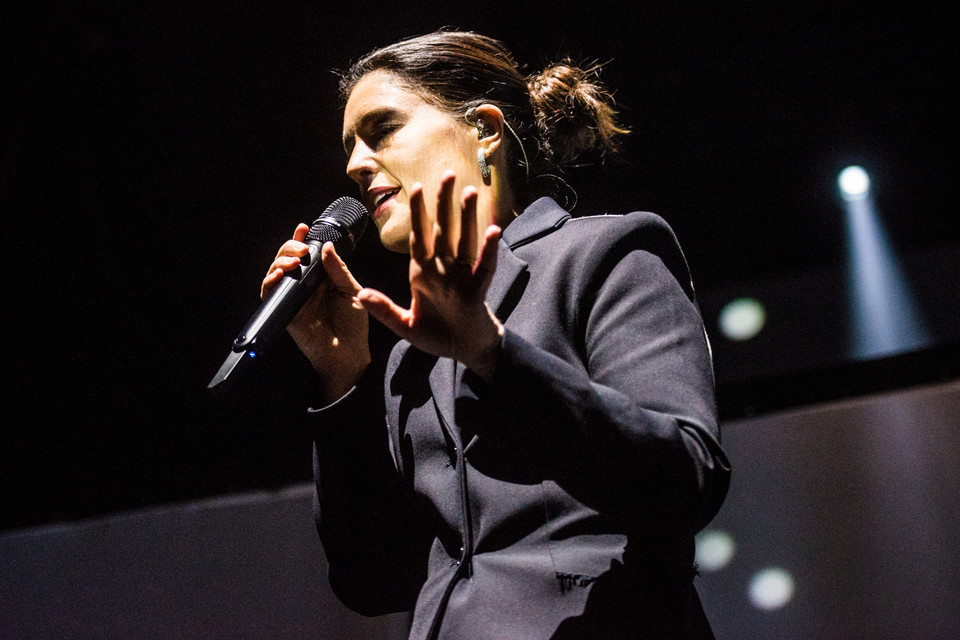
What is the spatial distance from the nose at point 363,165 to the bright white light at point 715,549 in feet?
4.83

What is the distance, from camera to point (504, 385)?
690 millimetres

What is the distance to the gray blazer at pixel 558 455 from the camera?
71cm

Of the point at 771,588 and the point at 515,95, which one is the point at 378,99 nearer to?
the point at 515,95

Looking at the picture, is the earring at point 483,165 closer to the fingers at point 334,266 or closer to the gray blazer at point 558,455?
the gray blazer at point 558,455

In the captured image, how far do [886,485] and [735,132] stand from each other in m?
1.12

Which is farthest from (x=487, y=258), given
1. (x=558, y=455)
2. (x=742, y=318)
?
(x=742, y=318)

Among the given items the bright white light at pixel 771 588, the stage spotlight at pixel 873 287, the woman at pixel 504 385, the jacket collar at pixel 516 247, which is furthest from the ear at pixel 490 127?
the stage spotlight at pixel 873 287

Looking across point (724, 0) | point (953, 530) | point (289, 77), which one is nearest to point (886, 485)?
point (953, 530)

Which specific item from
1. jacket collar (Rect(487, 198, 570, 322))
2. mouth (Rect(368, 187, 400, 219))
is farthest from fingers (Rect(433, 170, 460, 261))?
mouth (Rect(368, 187, 400, 219))

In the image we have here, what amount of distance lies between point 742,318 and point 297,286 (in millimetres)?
1938

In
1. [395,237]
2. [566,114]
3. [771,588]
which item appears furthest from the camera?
[771,588]

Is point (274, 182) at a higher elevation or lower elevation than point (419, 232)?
lower

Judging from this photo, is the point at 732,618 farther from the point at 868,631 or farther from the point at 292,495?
the point at 292,495

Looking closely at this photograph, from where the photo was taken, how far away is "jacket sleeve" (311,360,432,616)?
1.15 meters
